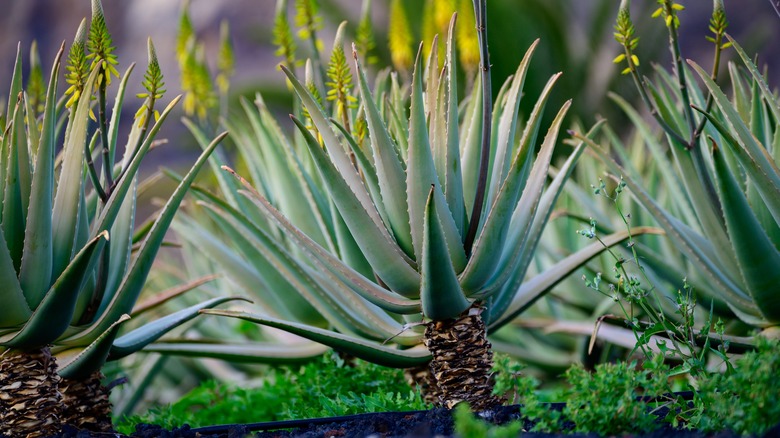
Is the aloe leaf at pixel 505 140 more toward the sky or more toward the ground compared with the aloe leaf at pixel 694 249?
more toward the sky

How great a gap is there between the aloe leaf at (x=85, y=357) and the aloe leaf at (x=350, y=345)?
0.21 meters

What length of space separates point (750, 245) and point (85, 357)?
1.48m

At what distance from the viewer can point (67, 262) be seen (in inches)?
63.3

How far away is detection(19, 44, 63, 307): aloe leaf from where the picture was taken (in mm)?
1505

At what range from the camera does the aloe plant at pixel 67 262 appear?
1504 millimetres

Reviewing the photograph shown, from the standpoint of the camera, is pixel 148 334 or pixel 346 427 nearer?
pixel 346 427

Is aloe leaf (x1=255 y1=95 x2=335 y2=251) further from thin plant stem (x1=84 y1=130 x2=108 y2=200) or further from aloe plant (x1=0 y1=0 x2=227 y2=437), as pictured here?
thin plant stem (x1=84 y1=130 x2=108 y2=200)

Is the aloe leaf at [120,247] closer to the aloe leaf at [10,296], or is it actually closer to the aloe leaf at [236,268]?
the aloe leaf at [10,296]

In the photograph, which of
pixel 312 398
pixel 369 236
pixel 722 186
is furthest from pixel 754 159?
pixel 312 398

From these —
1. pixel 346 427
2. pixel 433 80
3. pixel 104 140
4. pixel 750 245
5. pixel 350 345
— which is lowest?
pixel 346 427

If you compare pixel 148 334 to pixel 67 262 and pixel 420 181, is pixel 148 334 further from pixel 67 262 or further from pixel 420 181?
pixel 420 181

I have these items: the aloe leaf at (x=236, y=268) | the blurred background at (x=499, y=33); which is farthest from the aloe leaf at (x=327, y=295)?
the blurred background at (x=499, y=33)

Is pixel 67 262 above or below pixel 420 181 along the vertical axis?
below

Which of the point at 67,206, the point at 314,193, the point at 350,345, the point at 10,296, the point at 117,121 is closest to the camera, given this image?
the point at 10,296
